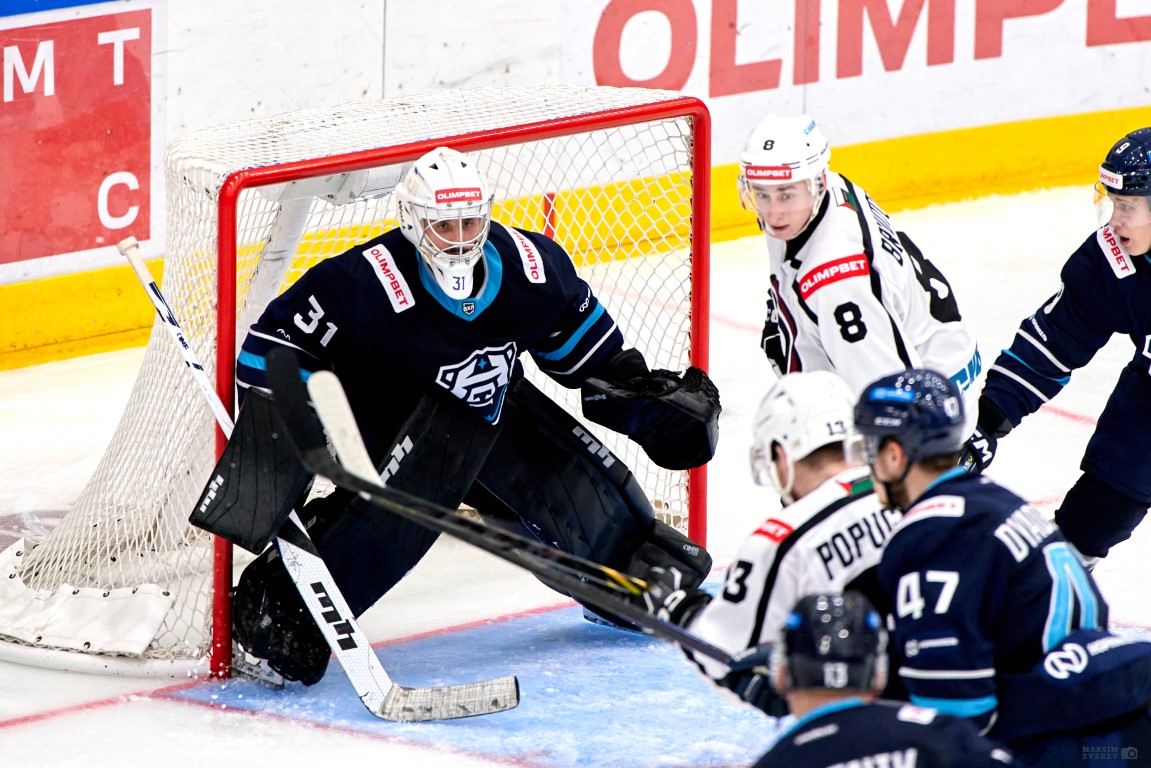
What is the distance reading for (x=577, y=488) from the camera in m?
4.08

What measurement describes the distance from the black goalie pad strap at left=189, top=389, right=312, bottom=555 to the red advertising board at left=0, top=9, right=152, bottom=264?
2.39m

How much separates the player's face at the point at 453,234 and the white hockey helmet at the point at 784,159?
52 cm

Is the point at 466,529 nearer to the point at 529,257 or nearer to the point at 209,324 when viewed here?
the point at 529,257

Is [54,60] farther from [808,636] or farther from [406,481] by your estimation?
[808,636]

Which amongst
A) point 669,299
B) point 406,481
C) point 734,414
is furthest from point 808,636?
point 734,414

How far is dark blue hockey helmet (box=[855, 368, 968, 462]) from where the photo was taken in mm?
2553

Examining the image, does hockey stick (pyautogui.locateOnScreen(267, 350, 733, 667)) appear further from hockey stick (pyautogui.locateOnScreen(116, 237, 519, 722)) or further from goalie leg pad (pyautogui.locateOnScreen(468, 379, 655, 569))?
goalie leg pad (pyautogui.locateOnScreen(468, 379, 655, 569))

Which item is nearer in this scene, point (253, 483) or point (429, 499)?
point (253, 483)

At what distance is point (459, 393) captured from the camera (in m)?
3.84

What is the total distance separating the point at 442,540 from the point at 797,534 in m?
2.24

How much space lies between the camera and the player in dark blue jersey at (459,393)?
369 centimetres

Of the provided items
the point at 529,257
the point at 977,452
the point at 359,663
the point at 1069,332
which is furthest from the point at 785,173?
the point at 359,663

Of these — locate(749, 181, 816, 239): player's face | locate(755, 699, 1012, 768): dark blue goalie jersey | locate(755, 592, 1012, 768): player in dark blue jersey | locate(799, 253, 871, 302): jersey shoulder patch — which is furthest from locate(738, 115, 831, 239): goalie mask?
locate(755, 699, 1012, 768): dark blue goalie jersey

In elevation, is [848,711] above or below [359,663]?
above
